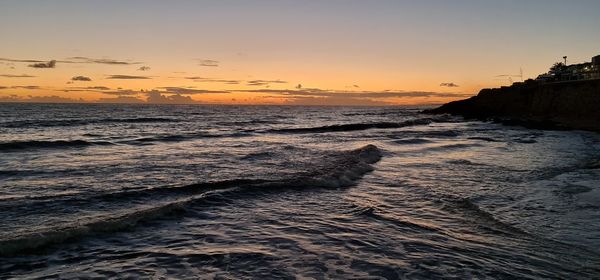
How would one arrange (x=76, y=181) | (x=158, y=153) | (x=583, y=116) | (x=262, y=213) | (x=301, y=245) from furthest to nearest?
(x=583, y=116) < (x=158, y=153) < (x=76, y=181) < (x=262, y=213) < (x=301, y=245)

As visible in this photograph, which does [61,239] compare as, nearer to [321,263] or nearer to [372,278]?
[321,263]

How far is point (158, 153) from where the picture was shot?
846 inches

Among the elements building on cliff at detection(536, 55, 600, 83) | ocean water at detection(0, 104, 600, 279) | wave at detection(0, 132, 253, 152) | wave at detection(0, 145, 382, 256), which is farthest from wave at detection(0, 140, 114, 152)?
building on cliff at detection(536, 55, 600, 83)

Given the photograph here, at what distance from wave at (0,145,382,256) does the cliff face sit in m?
29.1

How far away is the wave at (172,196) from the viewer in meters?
7.21

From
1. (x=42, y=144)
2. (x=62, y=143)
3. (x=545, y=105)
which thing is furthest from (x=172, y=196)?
(x=545, y=105)

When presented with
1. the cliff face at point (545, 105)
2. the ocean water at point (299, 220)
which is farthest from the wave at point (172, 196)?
the cliff face at point (545, 105)

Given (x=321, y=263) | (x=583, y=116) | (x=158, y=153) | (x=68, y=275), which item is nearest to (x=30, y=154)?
(x=158, y=153)

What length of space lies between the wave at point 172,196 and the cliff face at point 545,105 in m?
29.1

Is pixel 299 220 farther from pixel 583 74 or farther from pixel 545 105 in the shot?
pixel 583 74

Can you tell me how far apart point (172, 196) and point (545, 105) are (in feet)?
170

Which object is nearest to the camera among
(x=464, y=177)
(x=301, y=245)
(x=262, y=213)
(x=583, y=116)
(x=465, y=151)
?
(x=301, y=245)

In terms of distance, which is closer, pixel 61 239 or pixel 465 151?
pixel 61 239

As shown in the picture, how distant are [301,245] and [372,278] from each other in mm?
1755
